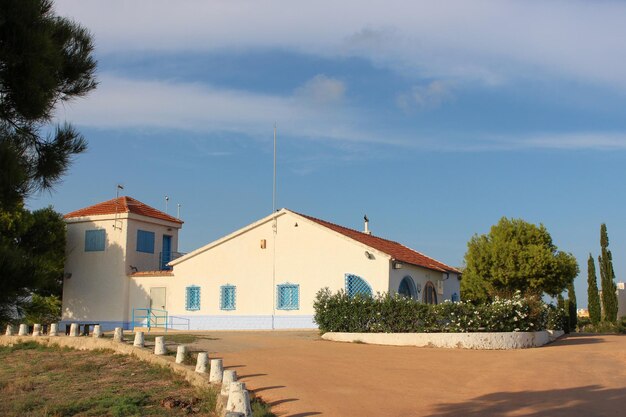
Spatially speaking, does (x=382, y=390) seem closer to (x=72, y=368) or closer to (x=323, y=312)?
(x=72, y=368)

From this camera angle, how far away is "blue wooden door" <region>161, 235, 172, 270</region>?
108ft

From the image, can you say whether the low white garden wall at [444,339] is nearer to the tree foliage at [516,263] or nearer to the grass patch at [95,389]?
the grass patch at [95,389]

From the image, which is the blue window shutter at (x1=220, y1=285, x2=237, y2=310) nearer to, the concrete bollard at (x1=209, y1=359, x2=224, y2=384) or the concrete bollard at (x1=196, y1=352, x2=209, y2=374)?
the concrete bollard at (x1=196, y1=352, x2=209, y2=374)

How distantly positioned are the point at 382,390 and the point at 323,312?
9942 millimetres

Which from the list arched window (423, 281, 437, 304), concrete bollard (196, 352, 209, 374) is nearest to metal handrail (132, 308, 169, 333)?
arched window (423, 281, 437, 304)

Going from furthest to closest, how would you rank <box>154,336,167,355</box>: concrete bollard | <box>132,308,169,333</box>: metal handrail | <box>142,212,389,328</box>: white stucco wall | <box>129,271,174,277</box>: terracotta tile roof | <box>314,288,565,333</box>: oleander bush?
1. <box>129,271,174,277</box>: terracotta tile roof
2. <box>132,308,169,333</box>: metal handrail
3. <box>142,212,389,328</box>: white stucco wall
4. <box>314,288,565,333</box>: oleander bush
5. <box>154,336,167,355</box>: concrete bollard

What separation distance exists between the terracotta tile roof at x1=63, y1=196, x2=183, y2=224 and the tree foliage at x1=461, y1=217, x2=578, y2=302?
14.6 meters

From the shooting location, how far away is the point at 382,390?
1125cm

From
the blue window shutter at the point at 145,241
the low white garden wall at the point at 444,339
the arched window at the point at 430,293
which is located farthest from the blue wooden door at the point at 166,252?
the low white garden wall at the point at 444,339

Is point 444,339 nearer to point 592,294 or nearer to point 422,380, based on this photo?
point 422,380

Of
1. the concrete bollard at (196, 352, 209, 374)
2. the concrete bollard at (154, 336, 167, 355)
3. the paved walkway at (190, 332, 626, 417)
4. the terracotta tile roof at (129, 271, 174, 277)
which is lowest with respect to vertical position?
the paved walkway at (190, 332, 626, 417)

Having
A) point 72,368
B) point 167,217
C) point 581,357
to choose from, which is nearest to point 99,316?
point 167,217

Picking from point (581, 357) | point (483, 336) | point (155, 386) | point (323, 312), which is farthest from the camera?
point (323, 312)

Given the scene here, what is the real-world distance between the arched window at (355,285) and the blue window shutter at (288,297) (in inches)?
86.6
